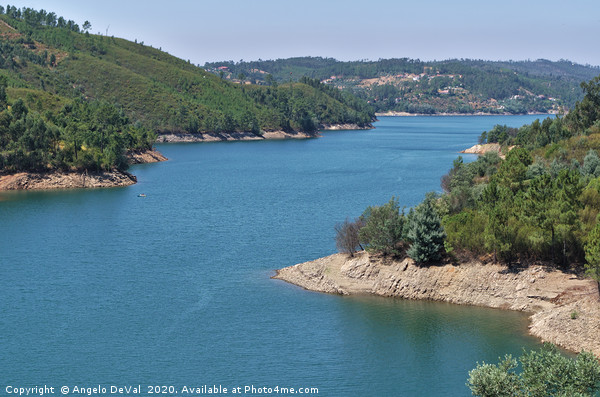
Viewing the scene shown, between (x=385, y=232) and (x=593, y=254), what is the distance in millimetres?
18705

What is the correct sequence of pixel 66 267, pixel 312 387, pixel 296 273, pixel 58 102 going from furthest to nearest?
1. pixel 58 102
2. pixel 66 267
3. pixel 296 273
4. pixel 312 387

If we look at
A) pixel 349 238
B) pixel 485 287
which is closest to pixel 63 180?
pixel 349 238

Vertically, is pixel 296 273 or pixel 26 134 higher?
pixel 26 134

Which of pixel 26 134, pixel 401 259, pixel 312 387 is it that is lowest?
pixel 312 387

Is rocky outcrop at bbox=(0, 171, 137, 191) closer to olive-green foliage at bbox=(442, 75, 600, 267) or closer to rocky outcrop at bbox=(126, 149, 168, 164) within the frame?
rocky outcrop at bbox=(126, 149, 168, 164)

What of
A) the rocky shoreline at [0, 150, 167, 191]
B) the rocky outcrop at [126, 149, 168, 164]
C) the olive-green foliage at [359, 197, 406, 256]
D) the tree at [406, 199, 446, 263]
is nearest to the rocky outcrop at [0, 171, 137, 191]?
the rocky shoreline at [0, 150, 167, 191]

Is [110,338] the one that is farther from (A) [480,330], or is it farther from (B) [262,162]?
(B) [262,162]

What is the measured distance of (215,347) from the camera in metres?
51.4

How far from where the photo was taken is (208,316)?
58.2 metres

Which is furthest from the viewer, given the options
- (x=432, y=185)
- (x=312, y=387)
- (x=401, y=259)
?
(x=432, y=185)

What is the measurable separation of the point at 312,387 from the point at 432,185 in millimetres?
91503

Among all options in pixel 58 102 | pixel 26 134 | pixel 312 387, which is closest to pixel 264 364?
pixel 312 387

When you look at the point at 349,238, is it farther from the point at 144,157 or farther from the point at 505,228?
the point at 144,157

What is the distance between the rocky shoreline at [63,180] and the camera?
131000 millimetres
